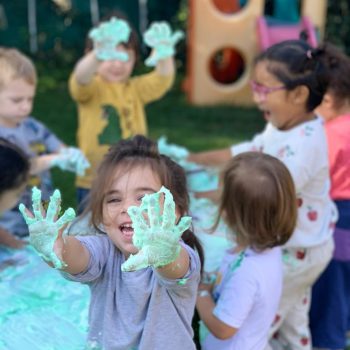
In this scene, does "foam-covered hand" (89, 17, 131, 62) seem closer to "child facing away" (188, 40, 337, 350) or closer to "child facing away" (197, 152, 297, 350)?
"child facing away" (188, 40, 337, 350)

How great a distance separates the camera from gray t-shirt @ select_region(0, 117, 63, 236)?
2529 millimetres

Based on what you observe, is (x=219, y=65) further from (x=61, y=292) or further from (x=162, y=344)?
(x=162, y=344)

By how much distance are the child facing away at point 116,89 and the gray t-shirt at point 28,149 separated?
205 millimetres

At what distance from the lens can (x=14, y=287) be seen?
2205 mm

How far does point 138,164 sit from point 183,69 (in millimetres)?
6353

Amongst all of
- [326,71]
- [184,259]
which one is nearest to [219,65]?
[326,71]

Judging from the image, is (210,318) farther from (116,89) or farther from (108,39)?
(116,89)

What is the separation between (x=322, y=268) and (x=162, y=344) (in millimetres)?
1048

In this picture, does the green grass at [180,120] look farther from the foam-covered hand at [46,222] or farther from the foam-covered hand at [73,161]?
the foam-covered hand at [46,222]

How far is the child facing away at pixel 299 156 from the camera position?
7.23ft

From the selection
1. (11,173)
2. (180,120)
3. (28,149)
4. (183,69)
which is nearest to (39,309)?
(11,173)

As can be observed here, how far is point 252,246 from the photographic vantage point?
71.3 inches

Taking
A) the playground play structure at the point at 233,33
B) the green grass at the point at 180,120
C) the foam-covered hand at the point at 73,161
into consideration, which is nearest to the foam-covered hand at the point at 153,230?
the foam-covered hand at the point at 73,161

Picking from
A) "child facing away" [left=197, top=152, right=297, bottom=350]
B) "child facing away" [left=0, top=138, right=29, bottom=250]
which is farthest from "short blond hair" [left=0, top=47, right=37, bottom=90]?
"child facing away" [left=197, top=152, right=297, bottom=350]
